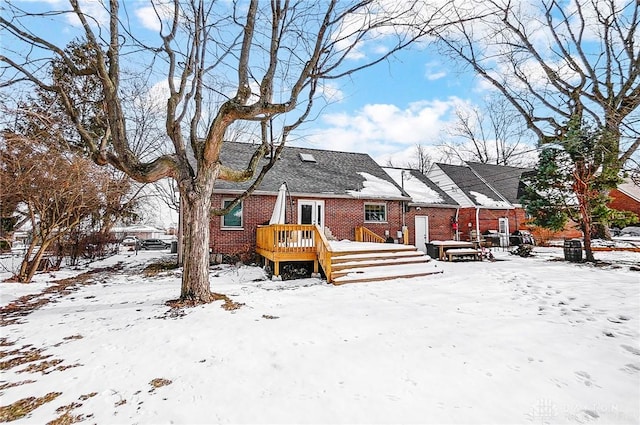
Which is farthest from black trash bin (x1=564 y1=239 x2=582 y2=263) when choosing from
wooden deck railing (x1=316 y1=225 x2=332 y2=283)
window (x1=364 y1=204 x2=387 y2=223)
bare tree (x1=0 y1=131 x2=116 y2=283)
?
bare tree (x1=0 y1=131 x2=116 y2=283)

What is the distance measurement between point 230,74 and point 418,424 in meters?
7.27

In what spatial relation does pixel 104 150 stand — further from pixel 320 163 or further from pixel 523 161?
pixel 523 161

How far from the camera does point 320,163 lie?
16188 millimetres

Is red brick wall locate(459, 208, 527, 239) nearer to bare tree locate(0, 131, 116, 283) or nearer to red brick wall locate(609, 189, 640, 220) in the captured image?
red brick wall locate(609, 189, 640, 220)

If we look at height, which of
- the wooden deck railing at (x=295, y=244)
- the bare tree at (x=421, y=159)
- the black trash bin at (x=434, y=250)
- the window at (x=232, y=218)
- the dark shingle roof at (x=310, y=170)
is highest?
the bare tree at (x=421, y=159)

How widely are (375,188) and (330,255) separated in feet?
24.4

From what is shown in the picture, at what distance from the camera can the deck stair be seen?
8461 millimetres

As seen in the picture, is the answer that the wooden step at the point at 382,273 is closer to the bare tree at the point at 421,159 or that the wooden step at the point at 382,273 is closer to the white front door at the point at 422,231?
the white front door at the point at 422,231

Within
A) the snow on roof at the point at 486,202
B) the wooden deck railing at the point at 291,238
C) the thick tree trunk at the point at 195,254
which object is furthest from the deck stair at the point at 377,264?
the snow on roof at the point at 486,202

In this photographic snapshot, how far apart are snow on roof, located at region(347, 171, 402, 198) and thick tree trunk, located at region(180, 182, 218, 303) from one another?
866 centimetres

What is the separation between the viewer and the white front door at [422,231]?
55.6 feet

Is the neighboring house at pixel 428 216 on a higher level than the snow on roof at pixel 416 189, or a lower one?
lower

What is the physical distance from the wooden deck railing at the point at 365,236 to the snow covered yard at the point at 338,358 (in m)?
7.15

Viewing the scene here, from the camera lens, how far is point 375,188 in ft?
49.5
